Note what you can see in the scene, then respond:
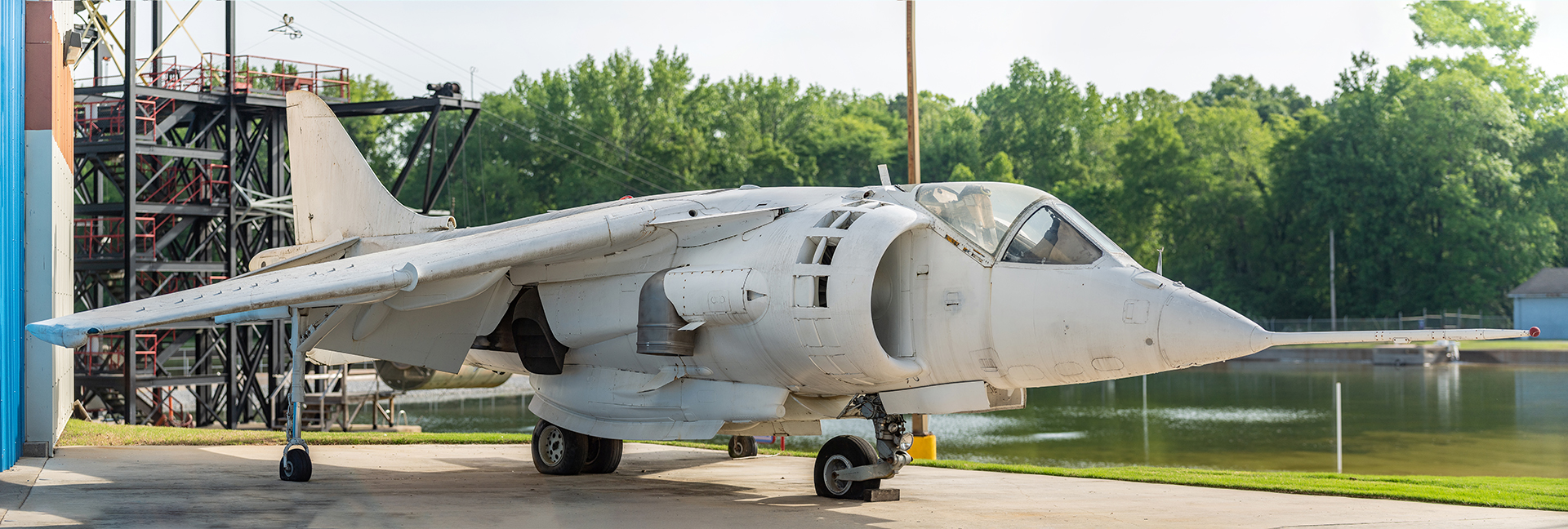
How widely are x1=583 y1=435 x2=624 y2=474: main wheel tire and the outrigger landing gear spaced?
9.84 ft

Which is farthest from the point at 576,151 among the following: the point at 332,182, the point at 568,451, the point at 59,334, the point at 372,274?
the point at 59,334

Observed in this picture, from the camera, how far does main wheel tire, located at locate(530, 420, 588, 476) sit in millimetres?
12844

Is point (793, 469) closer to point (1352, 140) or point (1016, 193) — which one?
point (1016, 193)

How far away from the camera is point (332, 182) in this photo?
562 inches

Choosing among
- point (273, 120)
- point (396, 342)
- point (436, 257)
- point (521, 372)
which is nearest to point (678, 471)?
point (521, 372)

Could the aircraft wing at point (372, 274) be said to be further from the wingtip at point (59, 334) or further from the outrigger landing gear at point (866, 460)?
the outrigger landing gear at point (866, 460)

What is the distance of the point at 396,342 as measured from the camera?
12.0 metres

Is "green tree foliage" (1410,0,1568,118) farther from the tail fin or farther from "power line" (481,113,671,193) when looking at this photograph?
the tail fin

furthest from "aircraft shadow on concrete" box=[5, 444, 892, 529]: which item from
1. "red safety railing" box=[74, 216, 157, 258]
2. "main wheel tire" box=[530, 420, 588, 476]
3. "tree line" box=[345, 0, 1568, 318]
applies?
"tree line" box=[345, 0, 1568, 318]

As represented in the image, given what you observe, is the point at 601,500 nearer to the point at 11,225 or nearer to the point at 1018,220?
the point at 1018,220

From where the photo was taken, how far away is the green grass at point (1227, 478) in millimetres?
11711

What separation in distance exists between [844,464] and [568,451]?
11.5 feet

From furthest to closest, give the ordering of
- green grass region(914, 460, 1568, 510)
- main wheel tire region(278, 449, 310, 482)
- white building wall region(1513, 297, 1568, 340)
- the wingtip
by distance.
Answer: white building wall region(1513, 297, 1568, 340) < green grass region(914, 460, 1568, 510) < main wheel tire region(278, 449, 310, 482) < the wingtip

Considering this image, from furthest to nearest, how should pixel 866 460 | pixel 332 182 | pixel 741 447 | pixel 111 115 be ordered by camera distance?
pixel 111 115 → pixel 741 447 → pixel 332 182 → pixel 866 460
